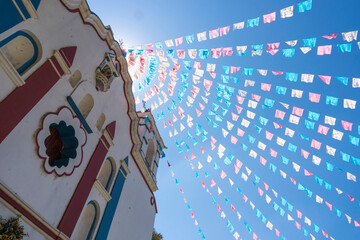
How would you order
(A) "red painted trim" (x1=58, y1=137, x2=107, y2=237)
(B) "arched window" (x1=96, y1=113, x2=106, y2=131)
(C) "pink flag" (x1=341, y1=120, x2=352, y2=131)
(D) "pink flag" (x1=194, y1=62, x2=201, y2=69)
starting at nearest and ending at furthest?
(A) "red painted trim" (x1=58, y1=137, x2=107, y2=237)
(C) "pink flag" (x1=341, y1=120, x2=352, y2=131)
(B) "arched window" (x1=96, y1=113, x2=106, y2=131)
(D) "pink flag" (x1=194, y1=62, x2=201, y2=69)

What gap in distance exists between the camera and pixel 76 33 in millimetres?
9328

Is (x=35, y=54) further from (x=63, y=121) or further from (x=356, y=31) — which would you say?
(x=356, y=31)

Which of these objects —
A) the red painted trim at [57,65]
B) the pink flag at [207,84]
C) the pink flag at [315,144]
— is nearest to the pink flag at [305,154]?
the pink flag at [315,144]

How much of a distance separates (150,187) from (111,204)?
16.9 feet

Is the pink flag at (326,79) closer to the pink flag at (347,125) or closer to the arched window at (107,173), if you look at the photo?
the pink flag at (347,125)

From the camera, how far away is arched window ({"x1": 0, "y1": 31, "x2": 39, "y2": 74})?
684 cm

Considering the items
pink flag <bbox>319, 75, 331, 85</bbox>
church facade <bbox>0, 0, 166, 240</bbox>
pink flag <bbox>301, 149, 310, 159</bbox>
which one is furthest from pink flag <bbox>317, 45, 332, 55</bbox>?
church facade <bbox>0, 0, 166, 240</bbox>

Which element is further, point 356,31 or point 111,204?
point 111,204

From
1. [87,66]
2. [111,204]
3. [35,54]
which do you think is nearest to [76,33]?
[87,66]

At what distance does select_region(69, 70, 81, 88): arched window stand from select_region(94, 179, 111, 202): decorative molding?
4331 millimetres

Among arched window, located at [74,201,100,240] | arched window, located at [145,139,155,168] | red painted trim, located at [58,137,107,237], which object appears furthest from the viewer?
arched window, located at [145,139,155,168]

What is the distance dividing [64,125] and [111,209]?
4888 millimetres

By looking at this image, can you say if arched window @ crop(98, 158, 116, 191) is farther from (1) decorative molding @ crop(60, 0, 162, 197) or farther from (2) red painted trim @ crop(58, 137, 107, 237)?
(1) decorative molding @ crop(60, 0, 162, 197)

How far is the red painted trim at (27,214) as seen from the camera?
581 cm
